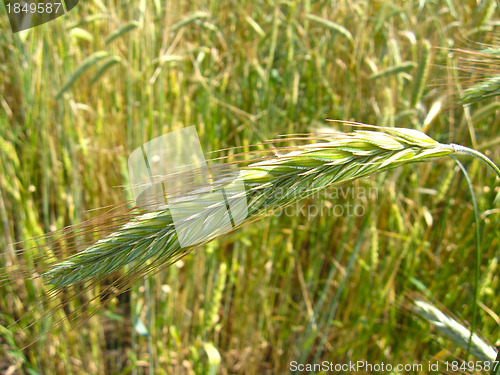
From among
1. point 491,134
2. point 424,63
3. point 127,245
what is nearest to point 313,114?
point 424,63

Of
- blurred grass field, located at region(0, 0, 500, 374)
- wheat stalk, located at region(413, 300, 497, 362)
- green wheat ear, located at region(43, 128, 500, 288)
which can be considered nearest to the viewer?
green wheat ear, located at region(43, 128, 500, 288)

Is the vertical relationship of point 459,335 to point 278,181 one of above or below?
below

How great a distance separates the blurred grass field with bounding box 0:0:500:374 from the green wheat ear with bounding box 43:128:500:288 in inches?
21.1

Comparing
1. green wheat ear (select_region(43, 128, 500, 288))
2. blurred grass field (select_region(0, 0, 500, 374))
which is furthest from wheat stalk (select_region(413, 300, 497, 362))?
green wheat ear (select_region(43, 128, 500, 288))

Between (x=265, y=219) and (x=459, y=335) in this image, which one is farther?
(x=265, y=219)

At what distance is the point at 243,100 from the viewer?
1535mm

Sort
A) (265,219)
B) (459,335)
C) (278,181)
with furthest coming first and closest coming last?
(265,219) < (459,335) < (278,181)

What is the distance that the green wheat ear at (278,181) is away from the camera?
0.47m

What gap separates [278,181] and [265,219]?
638 millimetres

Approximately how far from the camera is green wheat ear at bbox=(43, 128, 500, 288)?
0.47 metres

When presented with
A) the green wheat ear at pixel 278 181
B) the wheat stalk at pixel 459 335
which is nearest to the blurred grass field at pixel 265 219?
the wheat stalk at pixel 459 335

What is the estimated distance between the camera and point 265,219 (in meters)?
1.12

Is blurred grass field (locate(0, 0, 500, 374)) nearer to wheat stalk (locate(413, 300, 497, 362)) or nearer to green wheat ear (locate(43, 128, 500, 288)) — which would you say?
wheat stalk (locate(413, 300, 497, 362))

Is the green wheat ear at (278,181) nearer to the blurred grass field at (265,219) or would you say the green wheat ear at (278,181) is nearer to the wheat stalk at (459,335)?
the wheat stalk at (459,335)
